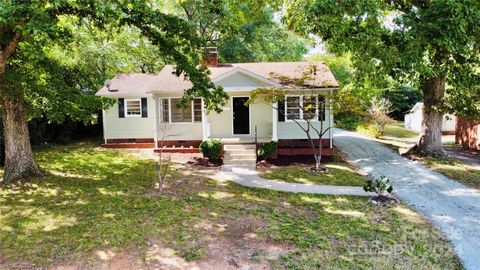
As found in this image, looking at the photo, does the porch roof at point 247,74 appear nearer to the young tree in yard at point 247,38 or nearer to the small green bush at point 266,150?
the small green bush at point 266,150

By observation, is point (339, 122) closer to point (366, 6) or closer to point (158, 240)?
point (366, 6)

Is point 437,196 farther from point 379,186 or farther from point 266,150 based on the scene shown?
point 266,150

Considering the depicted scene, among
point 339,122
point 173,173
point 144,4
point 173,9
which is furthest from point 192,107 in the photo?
point 339,122

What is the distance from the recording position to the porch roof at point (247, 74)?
14641 mm

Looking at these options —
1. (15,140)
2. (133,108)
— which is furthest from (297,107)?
(15,140)

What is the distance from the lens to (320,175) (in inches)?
469

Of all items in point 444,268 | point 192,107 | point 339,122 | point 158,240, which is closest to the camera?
point 444,268

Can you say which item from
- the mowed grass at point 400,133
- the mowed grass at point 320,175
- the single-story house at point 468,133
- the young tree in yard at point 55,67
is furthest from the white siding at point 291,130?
the mowed grass at point 400,133

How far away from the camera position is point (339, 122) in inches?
1144

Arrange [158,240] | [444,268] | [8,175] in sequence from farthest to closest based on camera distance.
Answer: [8,175] < [158,240] < [444,268]

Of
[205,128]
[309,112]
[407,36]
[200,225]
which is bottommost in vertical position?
[200,225]

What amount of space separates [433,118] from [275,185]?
8086 mm

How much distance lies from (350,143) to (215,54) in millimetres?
9006

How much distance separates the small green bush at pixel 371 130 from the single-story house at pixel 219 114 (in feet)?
24.3
